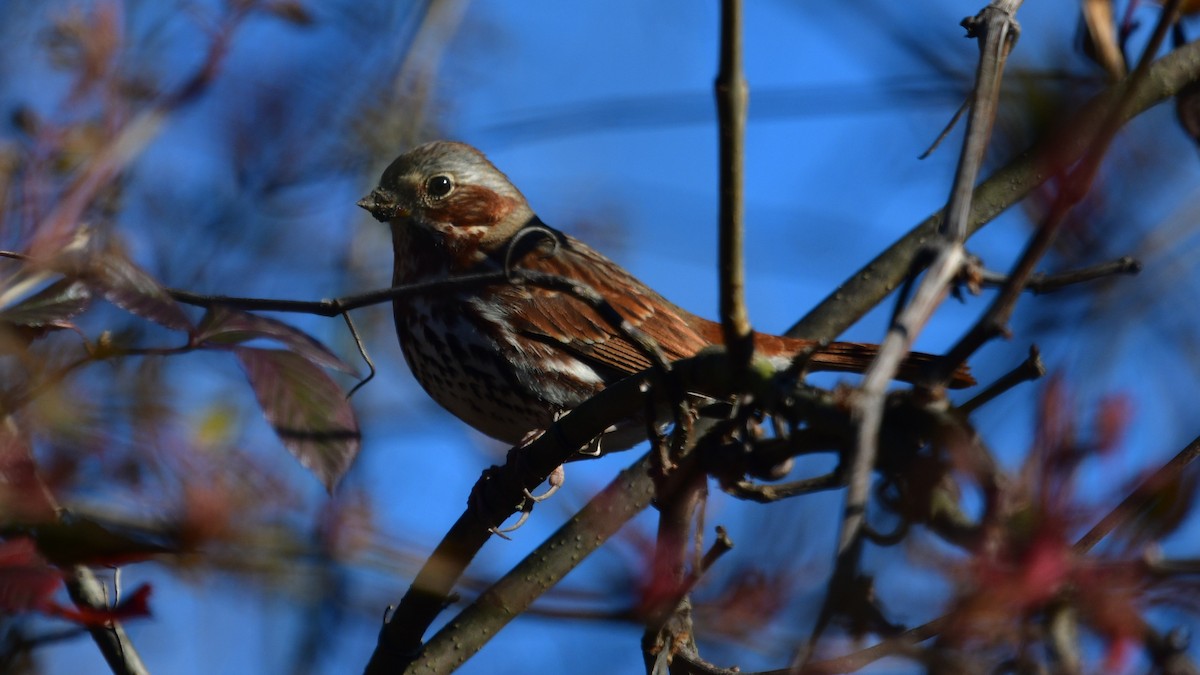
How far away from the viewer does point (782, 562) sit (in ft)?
10.5

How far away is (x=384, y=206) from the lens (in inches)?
187

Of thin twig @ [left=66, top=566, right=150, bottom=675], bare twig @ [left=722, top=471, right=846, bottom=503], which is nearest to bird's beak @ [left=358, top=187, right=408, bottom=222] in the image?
thin twig @ [left=66, top=566, right=150, bottom=675]

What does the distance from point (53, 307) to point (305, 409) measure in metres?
0.50

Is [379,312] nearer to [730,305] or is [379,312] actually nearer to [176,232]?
[176,232]

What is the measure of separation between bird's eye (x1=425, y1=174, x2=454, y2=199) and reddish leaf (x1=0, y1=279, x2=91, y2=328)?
8.63 ft

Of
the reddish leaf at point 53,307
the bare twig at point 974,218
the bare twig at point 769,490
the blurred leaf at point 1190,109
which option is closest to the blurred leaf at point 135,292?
the reddish leaf at point 53,307

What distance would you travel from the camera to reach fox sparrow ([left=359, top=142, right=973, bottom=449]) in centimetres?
421

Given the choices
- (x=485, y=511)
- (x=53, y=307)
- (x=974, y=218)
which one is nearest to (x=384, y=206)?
(x=485, y=511)

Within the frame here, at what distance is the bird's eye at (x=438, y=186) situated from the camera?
479cm

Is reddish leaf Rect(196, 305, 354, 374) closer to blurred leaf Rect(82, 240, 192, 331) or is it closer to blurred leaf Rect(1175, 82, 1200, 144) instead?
blurred leaf Rect(82, 240, 192, 331)

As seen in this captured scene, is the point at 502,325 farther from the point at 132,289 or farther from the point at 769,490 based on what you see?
the point at 132,289

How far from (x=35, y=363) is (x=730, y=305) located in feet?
4.15

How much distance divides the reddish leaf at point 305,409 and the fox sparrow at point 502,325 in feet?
5.76

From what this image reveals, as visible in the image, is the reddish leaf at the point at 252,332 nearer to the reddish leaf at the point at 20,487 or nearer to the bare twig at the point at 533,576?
the reddish leaf at the point at 20,487
